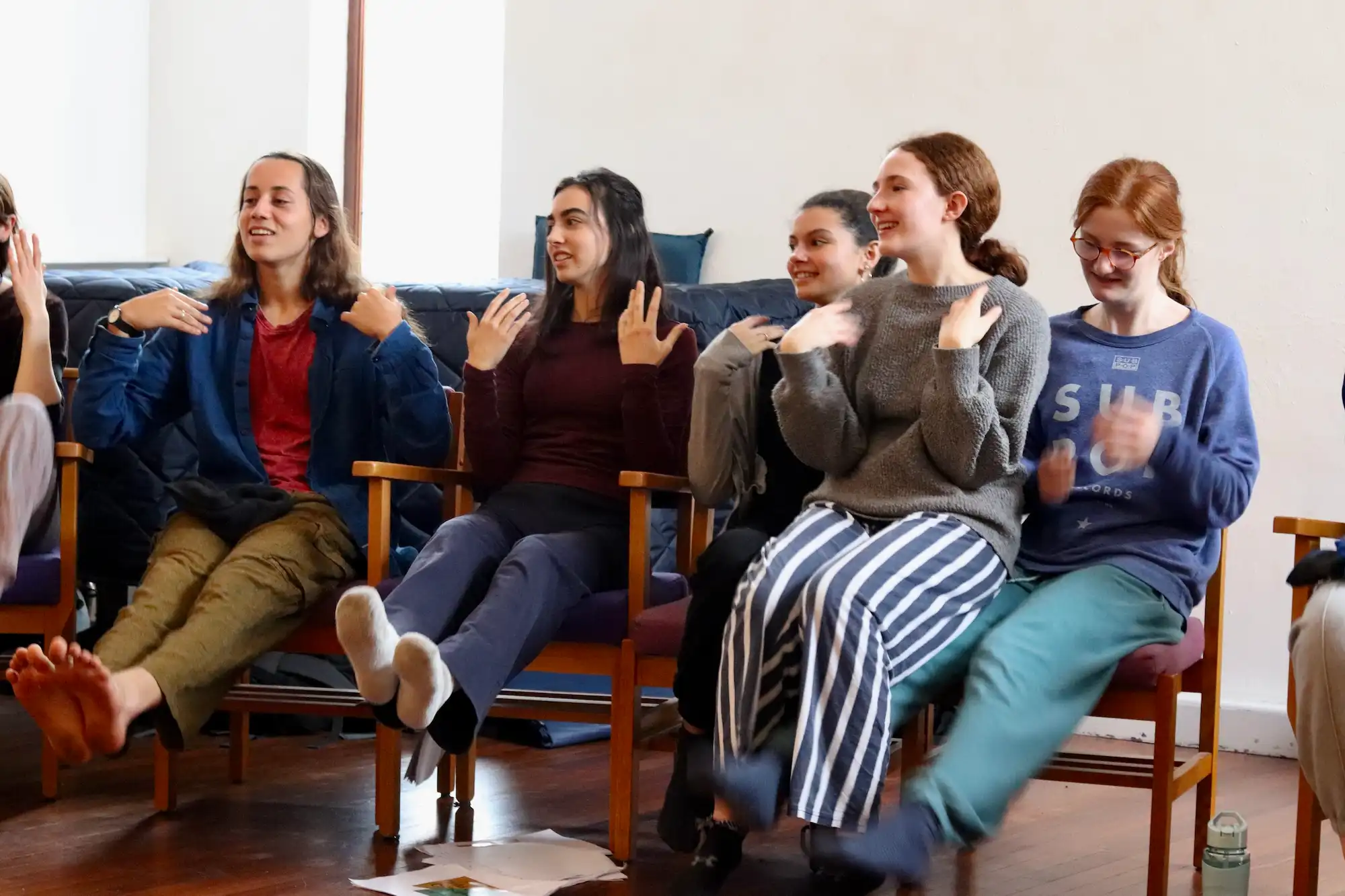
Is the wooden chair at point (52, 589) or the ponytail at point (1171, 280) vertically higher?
the ponytail at point (1171, 280)

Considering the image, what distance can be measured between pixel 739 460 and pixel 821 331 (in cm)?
30

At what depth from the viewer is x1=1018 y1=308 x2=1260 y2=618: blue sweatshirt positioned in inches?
85.4

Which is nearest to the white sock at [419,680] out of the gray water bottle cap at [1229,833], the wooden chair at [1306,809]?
the gray water bottle cap at [1229,833]

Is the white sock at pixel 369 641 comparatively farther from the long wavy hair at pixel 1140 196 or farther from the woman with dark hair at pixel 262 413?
the long wavy hair at pixel 1140 196

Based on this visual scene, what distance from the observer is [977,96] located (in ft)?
12.2

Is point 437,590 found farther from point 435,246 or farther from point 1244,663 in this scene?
point 435,246

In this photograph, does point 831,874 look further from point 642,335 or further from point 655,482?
point 642,335

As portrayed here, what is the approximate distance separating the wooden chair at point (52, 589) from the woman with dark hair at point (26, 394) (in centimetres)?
4

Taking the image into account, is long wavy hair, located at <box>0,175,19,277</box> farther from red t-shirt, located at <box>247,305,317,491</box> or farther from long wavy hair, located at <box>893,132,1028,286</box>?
long wavy hair, located at <box>893,132,1028,286</box>

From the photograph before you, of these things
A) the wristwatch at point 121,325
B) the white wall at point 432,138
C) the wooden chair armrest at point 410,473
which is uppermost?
the white wall at point 432,138

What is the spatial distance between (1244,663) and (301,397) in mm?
2053

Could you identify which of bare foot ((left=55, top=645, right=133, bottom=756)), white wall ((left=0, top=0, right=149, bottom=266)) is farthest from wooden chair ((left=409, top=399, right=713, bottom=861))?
white wall ((left=0, top=0, right=149, bottom=266))

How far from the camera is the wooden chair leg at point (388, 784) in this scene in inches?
98.0

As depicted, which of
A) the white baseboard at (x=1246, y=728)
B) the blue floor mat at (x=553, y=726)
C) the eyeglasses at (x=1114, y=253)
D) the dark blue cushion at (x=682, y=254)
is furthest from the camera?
the dark blue cushion at (x=682, y=254)
